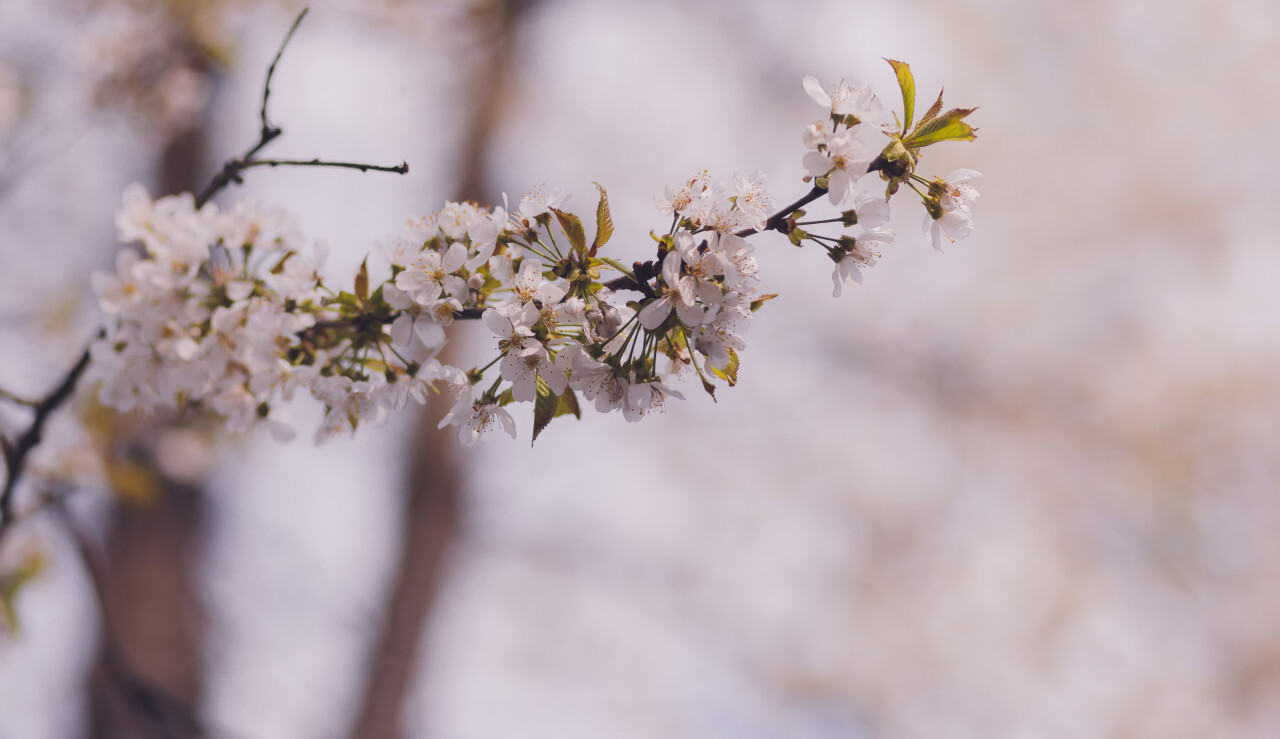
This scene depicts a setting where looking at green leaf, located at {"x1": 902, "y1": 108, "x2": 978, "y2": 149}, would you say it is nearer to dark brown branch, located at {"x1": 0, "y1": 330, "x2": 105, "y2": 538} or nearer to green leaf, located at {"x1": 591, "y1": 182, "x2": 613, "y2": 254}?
green leaf, located at {"x1": 591, "y1": 182, "x2": 613, "y2": 254}

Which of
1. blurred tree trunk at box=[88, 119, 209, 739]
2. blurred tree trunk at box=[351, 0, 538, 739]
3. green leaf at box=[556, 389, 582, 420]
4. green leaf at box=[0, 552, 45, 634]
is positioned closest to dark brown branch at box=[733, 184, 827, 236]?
green leaf at box=[556, 389, 582, 420]

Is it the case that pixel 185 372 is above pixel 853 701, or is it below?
below

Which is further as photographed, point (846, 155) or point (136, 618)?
point (136, 618)

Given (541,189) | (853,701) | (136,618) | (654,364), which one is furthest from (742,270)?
(853,701)

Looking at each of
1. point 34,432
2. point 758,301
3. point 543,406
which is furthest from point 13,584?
point 758,301

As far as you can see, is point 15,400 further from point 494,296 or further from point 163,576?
point 163,576

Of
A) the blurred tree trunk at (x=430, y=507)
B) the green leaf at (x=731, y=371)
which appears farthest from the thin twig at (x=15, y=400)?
the blurred tree trunk at (x=430, y=507)

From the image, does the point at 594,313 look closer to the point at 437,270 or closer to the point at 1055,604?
the point at 437,270
